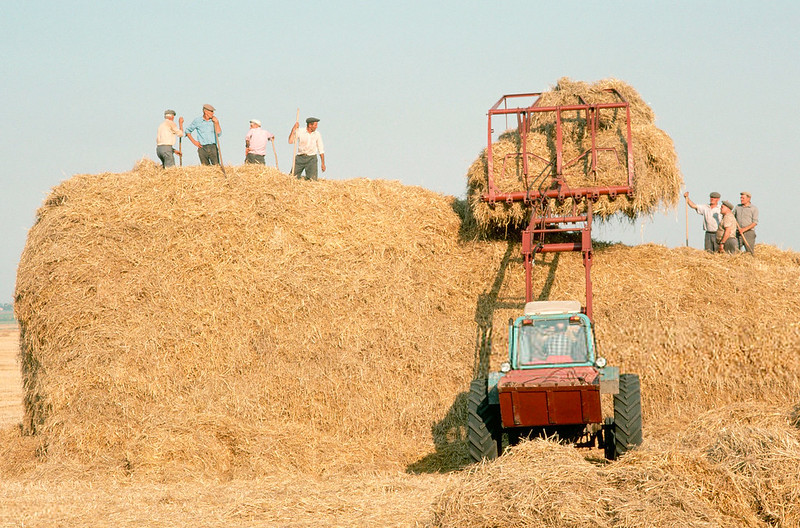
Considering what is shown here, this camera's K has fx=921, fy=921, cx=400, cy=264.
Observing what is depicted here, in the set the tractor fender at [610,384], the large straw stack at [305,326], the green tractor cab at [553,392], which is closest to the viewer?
the green tractor cab at [553,392]

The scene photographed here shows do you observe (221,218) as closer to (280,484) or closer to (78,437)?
(78,437)

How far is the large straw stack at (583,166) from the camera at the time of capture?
15.4 metres

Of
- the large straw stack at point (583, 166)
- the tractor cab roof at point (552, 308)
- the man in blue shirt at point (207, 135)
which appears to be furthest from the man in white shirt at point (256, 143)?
the tractor cab roof at point (552, 308)

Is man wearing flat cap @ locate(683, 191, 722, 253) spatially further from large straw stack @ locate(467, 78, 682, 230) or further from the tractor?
the tractor

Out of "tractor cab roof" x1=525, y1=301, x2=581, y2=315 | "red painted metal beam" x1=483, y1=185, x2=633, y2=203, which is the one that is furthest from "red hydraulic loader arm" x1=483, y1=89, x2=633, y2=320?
"tractor cab roof" x1=525, y1=301, x2=581, y2=315

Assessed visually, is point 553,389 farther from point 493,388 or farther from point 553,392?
point 493,388

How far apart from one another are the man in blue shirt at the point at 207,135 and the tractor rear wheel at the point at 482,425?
340 inches

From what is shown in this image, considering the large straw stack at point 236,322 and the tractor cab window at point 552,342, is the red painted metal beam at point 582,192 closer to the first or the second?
the large straw stack at point 236,322

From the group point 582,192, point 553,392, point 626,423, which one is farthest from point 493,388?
point 582,192

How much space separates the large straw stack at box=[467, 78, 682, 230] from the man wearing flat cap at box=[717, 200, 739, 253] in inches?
79.3

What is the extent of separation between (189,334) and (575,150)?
287 inches

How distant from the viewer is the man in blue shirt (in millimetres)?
18000

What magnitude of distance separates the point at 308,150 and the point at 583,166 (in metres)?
5.36

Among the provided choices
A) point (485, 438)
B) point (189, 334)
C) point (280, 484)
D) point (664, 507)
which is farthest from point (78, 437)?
point (664, 507)
